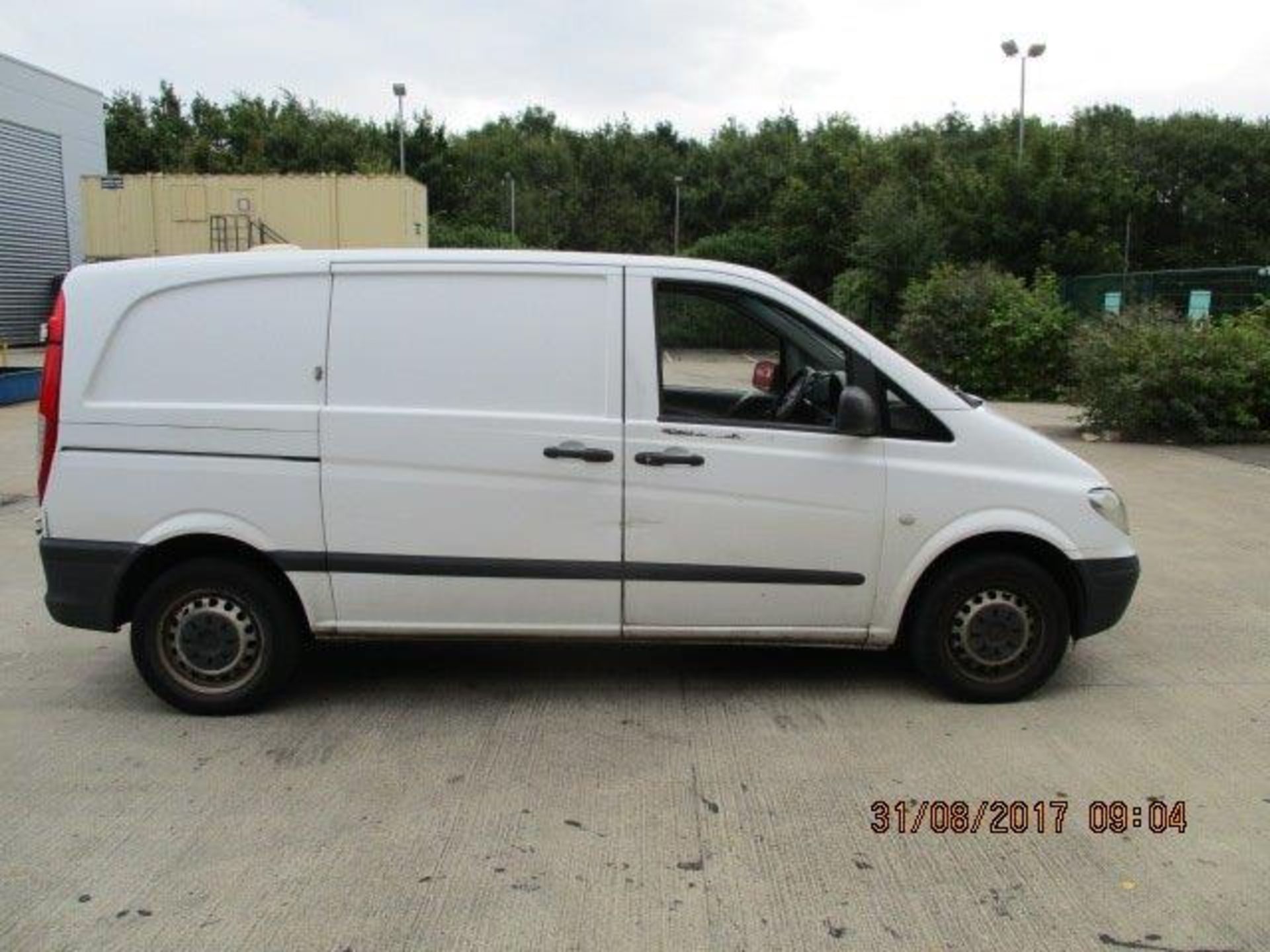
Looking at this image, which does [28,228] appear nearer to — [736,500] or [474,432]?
[474,432]

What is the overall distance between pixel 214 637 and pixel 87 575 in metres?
0.56

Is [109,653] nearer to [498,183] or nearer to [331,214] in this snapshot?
[331,214]

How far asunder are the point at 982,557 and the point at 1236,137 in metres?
50.6

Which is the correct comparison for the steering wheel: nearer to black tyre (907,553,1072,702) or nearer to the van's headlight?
black tyre (907,553,1072,702)

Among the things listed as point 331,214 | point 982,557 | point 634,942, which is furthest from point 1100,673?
point 331,214

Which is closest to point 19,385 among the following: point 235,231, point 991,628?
point 235,231

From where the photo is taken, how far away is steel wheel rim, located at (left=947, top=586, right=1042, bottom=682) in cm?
471

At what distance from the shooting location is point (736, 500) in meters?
4.57

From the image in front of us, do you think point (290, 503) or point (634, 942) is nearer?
point (634, 942)

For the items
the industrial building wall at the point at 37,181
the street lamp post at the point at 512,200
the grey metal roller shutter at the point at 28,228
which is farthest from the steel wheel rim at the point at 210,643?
the street lamp post at the point at 512,200

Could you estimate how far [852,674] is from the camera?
5176 millimetres

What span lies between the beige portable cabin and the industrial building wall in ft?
3.18

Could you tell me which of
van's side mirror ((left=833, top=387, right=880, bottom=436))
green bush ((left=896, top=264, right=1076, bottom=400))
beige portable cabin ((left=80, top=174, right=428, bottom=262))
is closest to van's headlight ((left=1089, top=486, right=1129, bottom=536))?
van's side mirror ((left=833, top=387, right=880, bottom=436))

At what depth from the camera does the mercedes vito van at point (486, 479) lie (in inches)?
178
